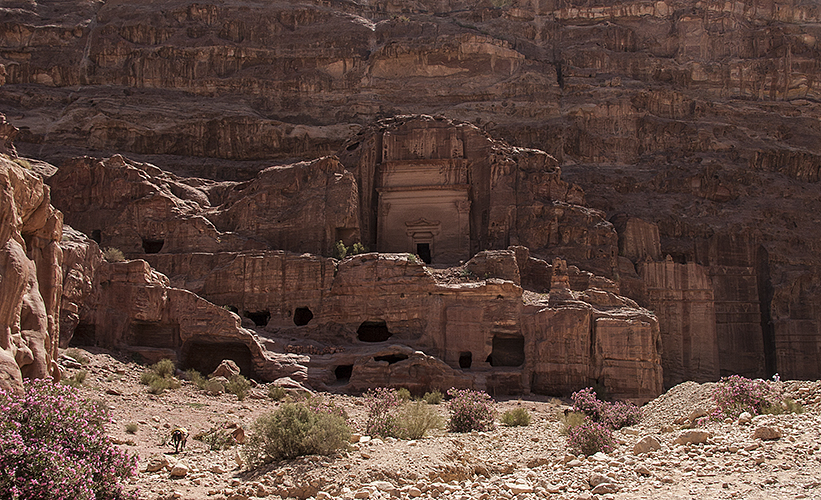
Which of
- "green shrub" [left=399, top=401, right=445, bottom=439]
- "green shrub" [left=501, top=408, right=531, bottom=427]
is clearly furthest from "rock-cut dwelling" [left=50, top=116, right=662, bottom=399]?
"green shrub" [left=399, top=401, right=445, bottom=439]

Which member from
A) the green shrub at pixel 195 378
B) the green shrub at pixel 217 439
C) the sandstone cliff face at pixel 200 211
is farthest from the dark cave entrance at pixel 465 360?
the green shrub at pixel 217 439

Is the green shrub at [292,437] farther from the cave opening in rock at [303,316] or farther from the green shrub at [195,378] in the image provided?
the cave opening in rock at [303,316]

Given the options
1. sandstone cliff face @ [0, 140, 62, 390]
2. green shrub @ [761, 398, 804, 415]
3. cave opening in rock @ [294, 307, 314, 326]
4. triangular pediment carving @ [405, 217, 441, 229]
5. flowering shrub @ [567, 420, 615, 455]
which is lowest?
cave opening in rock @ [294, 307, 314, 326]

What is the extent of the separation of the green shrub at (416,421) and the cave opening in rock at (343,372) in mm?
9491

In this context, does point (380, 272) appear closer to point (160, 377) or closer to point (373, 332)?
point (373, 332)

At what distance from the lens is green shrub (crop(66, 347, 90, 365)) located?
21.9 metres

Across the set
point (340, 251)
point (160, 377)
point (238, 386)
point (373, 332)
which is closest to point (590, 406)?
point (238, 386)

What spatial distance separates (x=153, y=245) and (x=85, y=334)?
1082 cm

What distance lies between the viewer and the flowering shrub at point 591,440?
14.8 metres

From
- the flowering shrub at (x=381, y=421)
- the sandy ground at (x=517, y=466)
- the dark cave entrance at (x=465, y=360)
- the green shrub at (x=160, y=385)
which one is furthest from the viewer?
the dark cave entrance at (x=465, y=360)

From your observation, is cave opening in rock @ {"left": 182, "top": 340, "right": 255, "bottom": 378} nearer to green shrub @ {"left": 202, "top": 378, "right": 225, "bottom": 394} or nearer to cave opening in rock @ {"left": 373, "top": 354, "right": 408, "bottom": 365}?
green shrub @ {"left": 202, "top": 378, "right": 225, "bottom": 394}

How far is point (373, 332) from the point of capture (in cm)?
3177

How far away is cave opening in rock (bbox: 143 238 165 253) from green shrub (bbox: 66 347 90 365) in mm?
13095

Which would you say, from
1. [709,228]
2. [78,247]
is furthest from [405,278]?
[709,228]
